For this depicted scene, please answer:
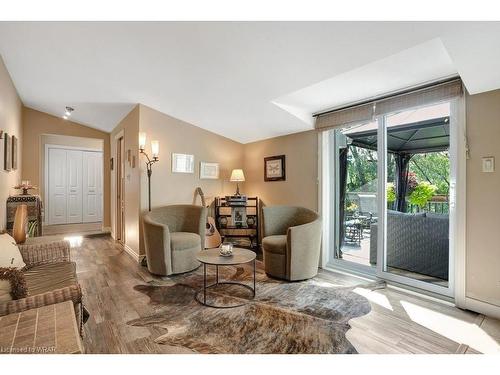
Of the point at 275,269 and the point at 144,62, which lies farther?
the point at 275,269

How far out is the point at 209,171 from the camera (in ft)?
15.0

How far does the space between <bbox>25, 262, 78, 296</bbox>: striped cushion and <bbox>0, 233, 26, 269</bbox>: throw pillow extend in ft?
0.38

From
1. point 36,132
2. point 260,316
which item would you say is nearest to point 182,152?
point 260,316

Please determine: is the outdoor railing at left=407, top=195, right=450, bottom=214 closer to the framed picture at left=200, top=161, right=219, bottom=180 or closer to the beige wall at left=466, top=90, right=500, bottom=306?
the beige wall at left=466, top=90, right=500, bottom=306

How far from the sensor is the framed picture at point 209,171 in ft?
14.7

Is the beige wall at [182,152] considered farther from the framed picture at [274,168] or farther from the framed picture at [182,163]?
the framed picture at [274,168]

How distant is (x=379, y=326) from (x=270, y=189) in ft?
8.78

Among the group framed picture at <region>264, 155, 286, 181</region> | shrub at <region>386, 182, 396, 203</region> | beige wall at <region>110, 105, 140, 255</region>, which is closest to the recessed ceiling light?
beige wall at <region>110, 105, 140, 255</region>

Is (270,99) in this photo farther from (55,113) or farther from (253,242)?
(55,113)

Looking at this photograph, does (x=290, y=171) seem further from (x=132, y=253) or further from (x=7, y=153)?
(x=7, y=153)

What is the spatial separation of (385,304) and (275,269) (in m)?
1.18

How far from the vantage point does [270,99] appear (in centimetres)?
323

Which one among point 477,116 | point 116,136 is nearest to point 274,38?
point 477,116

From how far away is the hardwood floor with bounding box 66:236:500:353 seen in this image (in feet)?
6.06
